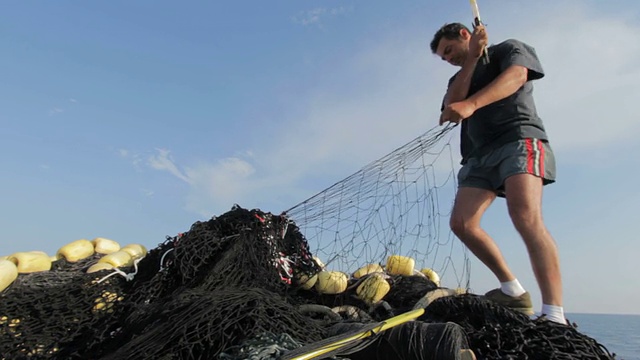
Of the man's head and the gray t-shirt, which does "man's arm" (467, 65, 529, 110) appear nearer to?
the gray t-shirt

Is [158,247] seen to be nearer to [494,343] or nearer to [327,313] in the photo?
[327,313]

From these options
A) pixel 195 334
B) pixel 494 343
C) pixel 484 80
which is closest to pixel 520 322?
pixel 494 343

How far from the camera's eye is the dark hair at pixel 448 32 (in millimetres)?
3059

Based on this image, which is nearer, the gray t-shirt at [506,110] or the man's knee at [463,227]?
the gray t-shirt at [506,110]

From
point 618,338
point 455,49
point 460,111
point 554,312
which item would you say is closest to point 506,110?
point 460,111

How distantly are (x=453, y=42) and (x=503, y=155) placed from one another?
842mm

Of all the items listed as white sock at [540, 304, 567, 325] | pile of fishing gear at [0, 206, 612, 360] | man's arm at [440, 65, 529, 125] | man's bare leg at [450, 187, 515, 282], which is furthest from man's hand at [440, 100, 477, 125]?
white sock at [540, 304, 567, 325]

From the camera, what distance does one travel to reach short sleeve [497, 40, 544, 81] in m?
2.73

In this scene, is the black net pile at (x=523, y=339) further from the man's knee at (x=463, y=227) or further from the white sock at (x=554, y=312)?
the man's knee at (x=463, y=227)

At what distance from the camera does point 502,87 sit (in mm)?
2604

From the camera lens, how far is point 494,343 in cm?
178

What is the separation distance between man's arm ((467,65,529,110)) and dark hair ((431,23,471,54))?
0.51m

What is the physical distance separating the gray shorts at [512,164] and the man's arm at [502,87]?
11.2 inches

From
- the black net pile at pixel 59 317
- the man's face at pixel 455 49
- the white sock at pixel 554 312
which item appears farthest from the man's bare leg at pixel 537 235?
the black net pile at pixel 59 317
